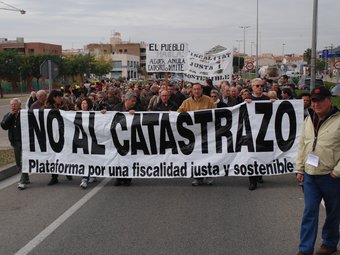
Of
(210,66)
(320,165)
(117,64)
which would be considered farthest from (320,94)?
(117,64)

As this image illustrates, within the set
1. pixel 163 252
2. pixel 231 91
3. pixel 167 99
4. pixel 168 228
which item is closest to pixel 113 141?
pixel 167 99

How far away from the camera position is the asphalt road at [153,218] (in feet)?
17.4

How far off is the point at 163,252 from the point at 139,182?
3785 mm

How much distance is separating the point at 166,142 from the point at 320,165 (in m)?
4.28

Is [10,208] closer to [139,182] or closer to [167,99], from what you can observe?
[139,182]

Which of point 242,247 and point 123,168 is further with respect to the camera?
point 123,168

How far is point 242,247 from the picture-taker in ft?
17.1

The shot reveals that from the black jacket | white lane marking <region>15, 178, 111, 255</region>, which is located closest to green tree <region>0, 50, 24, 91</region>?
the black jacket

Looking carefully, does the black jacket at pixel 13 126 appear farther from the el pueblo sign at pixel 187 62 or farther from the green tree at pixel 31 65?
the green tree at pixel 31 65

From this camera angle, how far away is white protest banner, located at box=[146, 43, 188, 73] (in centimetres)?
1441

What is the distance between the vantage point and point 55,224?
621cm

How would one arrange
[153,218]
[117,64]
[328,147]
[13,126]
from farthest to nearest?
[117,64] < [13,126] < [153,218] < [328,147]

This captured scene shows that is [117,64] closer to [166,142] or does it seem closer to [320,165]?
[166,142]

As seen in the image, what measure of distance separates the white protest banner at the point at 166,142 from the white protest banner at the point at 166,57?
19.6 feet
